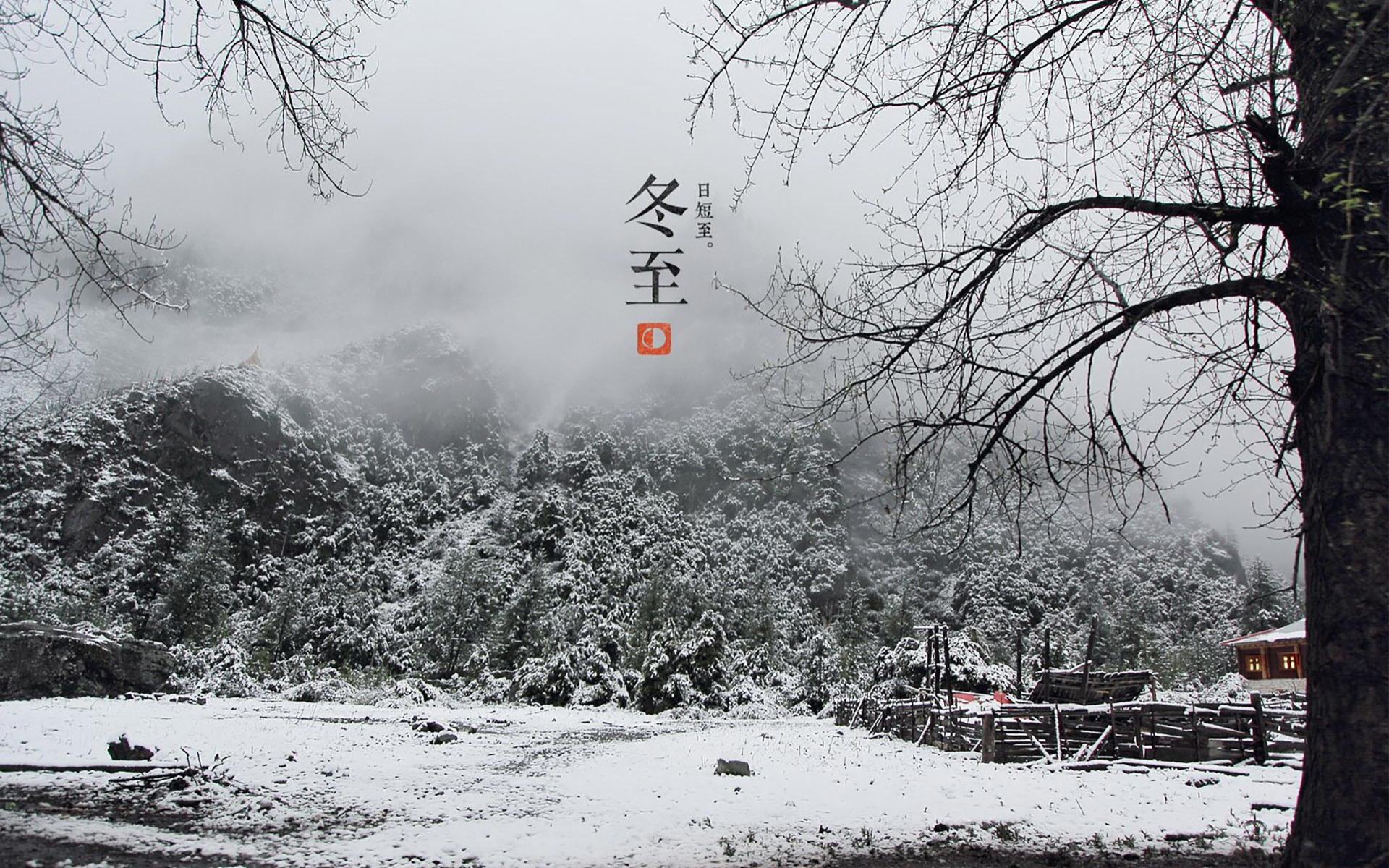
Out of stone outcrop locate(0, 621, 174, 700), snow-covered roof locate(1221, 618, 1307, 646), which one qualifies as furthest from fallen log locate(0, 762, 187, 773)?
snow-covered roof locate(1221, 618, 1307, 646)

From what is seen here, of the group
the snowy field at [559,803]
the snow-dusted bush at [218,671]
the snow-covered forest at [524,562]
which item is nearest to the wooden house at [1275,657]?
the snow-covered forest at [524,562]

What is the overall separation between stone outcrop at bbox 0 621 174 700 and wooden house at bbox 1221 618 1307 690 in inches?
1547

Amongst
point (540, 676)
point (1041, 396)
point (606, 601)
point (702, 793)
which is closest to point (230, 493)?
point (606, 601)

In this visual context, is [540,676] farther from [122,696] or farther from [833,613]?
[833,613]

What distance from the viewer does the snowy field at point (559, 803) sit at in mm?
6156

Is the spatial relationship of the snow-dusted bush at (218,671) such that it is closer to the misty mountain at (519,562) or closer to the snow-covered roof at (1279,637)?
the misty mountain at (519,562)

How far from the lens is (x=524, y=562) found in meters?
70.2

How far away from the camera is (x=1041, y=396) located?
435cm

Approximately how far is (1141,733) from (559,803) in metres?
10.9

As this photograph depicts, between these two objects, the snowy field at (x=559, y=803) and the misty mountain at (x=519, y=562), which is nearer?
the snowy field at (x=559, y=803)

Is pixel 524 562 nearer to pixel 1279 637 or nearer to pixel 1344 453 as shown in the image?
pixel 1279 637

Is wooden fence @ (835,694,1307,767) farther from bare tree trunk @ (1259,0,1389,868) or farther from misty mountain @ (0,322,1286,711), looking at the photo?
bare tree trunk @ (1259,0,1389,868)

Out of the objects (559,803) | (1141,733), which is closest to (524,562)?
(1141,733)

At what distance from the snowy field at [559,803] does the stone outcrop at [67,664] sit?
402cm
